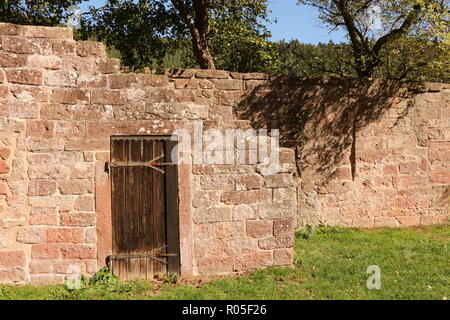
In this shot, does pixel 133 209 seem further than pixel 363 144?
No

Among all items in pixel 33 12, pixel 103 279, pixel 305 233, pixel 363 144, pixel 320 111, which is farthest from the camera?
pixel 33 12

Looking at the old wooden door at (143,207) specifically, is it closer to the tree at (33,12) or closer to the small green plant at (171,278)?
the small green plant at (171,278)

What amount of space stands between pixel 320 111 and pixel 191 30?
5.53 metres

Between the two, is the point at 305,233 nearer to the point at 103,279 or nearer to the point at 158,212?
the point at 158,212

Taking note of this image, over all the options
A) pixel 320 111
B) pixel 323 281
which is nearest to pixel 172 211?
pixel 323 281

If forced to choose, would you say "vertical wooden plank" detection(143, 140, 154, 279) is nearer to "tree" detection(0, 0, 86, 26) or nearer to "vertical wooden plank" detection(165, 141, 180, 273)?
"vertical wooden plank" detection(165, 141, 180, 273)

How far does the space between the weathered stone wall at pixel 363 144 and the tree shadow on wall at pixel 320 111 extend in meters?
0.02

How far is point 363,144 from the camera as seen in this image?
9.45m

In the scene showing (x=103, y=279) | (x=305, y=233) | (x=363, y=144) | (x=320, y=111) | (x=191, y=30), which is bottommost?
(x=103, y=279)

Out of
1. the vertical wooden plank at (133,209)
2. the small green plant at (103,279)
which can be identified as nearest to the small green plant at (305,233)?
the vertical wooden plank at (133,209)

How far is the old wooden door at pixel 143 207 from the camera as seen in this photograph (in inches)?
243
